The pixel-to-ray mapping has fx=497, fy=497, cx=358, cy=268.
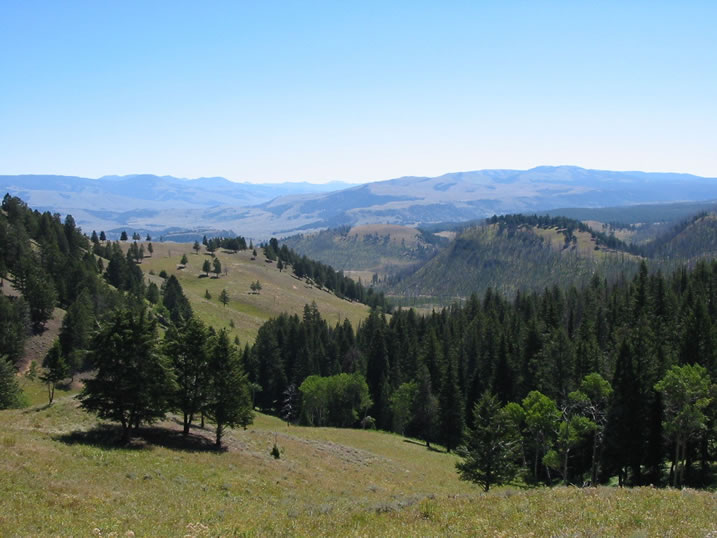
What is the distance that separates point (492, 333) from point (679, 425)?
5759 cm

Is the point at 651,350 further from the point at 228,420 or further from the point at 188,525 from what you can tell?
the point at 188,525

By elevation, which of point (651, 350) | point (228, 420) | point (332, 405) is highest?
point (651, 350)

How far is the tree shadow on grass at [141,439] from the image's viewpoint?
3850cm

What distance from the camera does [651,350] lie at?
58.1 meters

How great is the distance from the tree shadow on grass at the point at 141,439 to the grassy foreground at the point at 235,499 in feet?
0.73

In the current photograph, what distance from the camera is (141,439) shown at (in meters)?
41.8

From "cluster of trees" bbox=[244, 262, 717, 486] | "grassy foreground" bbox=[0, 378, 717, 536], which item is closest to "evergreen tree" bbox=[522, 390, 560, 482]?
"cluster of trees" bbox=[244, 262, 717, 486]

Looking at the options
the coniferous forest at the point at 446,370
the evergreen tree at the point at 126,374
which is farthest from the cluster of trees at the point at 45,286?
the evergreen tree at the point at 126,374

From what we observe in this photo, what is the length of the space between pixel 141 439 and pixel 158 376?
547 cm

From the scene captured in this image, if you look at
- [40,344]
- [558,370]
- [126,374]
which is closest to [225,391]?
[126,374]

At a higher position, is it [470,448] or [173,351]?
[173,351]

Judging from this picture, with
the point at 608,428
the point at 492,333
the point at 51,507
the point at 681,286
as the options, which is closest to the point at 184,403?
the point at 51,507

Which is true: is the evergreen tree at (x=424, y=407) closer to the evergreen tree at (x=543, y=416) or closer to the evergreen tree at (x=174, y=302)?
the evergreen tree at (x=543, y=416)

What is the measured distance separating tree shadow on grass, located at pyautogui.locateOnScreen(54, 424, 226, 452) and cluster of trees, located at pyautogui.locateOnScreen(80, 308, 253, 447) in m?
0.85
